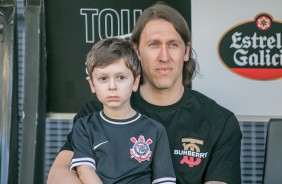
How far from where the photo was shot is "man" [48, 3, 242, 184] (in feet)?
9.01

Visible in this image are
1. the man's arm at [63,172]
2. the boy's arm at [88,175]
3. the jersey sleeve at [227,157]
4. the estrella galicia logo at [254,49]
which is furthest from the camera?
the estrella galicia logo at [254,49]

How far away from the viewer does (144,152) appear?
8.16ft

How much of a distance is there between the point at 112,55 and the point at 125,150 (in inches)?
13.5

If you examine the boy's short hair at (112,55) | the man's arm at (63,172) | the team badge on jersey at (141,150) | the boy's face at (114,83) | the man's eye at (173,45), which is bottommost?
the man's arm at (63,172)

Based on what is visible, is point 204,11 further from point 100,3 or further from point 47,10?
point 47,10

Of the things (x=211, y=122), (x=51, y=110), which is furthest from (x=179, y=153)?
(x=51, y=110)

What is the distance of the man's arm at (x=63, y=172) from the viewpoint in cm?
255

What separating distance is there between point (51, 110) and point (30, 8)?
1.90ft

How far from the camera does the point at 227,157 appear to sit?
108 inches

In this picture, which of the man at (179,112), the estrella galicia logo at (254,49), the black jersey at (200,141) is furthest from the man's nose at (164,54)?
the estrella galicia logo at (254,49)

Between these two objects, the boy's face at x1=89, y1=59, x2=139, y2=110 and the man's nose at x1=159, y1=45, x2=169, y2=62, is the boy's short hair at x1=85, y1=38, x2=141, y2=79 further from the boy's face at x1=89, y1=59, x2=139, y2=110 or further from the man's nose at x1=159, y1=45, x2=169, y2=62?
the man's nose at x1=159, y1=45, x2=169, y2=62

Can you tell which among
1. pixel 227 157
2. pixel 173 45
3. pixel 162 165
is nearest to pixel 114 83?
pixel 162 165

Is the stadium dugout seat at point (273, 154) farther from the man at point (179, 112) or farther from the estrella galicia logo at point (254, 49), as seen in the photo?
the estrella galicia logo at point (254, 49)

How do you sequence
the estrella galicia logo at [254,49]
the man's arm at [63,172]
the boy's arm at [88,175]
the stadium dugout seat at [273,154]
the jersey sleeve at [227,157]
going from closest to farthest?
1. the boy's arm at [88,175]
2. the man's arm at [63,172]
3. the jersey sleeve at [227,157]
4. the stadium dugout seat at [273,154]
5. the estrella galicia logo at [254,49]
